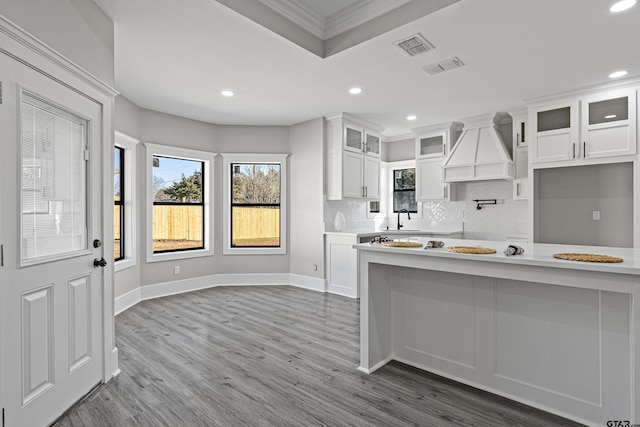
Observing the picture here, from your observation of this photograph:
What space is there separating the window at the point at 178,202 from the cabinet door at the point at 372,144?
2600 mm

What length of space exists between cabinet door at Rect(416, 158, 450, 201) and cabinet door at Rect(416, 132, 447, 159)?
11cm

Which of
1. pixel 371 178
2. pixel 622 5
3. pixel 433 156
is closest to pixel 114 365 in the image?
pixel 371 178

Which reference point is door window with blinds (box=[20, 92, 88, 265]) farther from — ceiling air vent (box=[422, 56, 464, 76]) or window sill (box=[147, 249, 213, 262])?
ceiling air vent (box=[422, 56, 464, 76])

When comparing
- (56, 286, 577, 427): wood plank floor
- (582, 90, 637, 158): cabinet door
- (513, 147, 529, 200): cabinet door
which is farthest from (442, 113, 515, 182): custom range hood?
(56, 286, 577, 427): wood plank floor

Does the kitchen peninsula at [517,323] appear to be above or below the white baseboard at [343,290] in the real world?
above

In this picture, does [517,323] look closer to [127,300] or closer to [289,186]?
[289,186]

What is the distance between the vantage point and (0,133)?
1622 mm

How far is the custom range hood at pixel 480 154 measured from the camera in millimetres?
4923

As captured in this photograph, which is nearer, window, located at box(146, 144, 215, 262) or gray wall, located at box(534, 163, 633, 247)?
gray wall, located at box(534, 163, 633, 247)

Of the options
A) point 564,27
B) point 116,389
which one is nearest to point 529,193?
point 564,27

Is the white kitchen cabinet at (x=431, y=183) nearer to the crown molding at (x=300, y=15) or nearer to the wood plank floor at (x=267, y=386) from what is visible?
the wood plank floor at (x=267, y=386)

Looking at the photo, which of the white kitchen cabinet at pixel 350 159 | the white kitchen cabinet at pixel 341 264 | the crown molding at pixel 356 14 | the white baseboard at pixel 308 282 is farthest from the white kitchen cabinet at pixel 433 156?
the crown molding at pixel 356 14

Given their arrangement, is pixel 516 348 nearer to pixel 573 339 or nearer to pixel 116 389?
pixel 573 339

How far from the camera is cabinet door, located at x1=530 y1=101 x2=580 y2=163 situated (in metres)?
4.15
